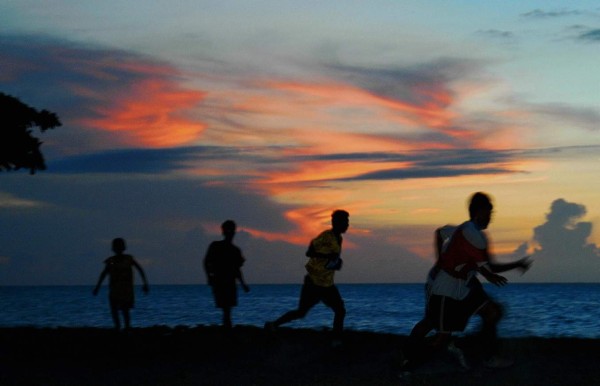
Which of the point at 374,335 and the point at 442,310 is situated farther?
the point at 374,335

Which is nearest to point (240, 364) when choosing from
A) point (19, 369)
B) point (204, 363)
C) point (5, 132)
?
point (204, 363)

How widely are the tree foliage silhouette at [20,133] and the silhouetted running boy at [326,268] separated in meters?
6.88

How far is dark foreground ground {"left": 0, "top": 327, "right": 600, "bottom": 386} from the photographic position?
11133 mm

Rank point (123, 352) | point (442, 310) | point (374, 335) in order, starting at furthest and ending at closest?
1. point (374, 335)
2. point (123, 352)
3. point (442, 310)

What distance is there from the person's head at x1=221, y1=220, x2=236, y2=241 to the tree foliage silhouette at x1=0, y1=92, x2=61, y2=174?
4699 millimetres

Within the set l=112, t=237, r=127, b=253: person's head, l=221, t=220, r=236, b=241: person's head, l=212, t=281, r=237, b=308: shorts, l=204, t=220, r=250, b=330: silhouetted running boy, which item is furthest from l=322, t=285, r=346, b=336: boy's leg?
l=112, t=237, r=127, b=253: person's head

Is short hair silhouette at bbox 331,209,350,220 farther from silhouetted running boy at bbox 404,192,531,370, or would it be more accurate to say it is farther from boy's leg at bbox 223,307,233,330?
boy's leg at bbox 223,307,233,330

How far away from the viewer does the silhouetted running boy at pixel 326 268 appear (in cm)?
1336

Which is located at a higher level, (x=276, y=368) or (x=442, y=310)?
(x=442, y=310)

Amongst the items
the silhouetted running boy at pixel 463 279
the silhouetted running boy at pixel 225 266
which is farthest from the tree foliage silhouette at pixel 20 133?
the silhouetted running boy at pixel 463 279

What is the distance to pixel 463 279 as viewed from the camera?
10.5 m

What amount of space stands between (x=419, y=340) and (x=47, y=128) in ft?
33.1

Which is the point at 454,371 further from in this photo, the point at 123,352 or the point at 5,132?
the point at 5,132

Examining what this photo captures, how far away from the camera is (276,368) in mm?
12203
